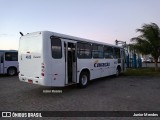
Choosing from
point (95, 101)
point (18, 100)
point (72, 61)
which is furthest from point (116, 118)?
point (72, 61)

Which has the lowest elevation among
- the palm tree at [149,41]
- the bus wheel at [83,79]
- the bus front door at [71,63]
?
the bus wheel at [83,79]

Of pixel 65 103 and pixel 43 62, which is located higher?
pixel 43 62

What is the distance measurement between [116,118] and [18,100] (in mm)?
4361

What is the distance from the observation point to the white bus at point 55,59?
8.00m

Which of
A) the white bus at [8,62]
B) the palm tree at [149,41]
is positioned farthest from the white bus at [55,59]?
the palm tree at [149,41]

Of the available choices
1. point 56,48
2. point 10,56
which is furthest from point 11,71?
point 56,48

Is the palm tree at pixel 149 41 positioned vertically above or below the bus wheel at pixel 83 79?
above

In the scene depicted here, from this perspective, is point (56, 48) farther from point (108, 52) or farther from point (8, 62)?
point (8, 62)

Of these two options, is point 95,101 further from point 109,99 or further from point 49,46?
point 49,46

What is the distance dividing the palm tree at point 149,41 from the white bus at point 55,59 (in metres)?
11.0

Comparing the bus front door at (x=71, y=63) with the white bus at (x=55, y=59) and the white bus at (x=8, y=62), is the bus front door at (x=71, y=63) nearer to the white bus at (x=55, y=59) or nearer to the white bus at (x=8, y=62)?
the white bus at (x=55, y=59)

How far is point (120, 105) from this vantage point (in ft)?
21.9

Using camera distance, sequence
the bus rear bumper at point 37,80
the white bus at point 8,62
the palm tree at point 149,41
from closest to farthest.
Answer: the bus rear bumper at point 37,80 → the white bus at point 8,62 → the palm tree at point 149,41

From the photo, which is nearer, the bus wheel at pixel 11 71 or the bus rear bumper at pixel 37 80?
the bus rear bumper at pixel 37 80
